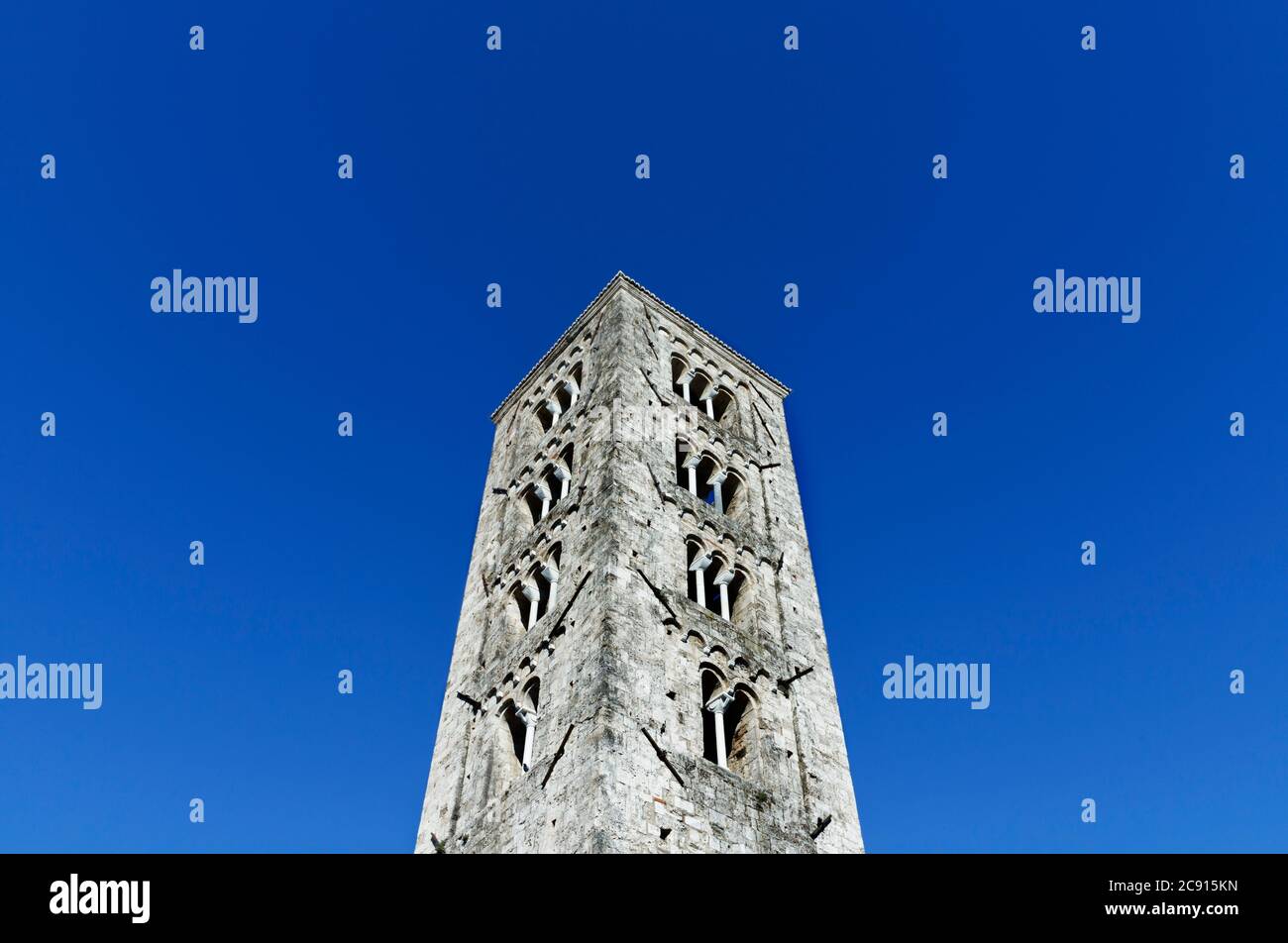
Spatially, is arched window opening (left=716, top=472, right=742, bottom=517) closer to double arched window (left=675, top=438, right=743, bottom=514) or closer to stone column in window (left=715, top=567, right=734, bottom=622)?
double arched window (left=675, top=438, right=743, bottom=514)

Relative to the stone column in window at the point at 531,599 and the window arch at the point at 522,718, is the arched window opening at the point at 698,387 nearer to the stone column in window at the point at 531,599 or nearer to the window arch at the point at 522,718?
the stone column in window at the point at 531,599

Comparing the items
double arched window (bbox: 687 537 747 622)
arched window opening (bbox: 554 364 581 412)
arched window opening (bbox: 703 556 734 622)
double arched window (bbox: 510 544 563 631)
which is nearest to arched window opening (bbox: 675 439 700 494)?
double arched window (bbox: 687 537 747 622)

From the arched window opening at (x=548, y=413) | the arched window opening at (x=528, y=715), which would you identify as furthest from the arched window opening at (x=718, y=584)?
the arched window opening at (x=548, y=413)

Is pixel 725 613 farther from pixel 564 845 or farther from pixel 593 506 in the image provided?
pixel 564 845

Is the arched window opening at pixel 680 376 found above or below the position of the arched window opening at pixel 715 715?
above

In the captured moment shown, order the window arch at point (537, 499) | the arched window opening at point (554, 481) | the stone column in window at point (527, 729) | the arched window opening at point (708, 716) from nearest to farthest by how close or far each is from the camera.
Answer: the stone column in window at point (527, 729)
the arched window opening at point (708, 716)
the arched window opening at point (554, 481)
the window arch at point (537, 499)
